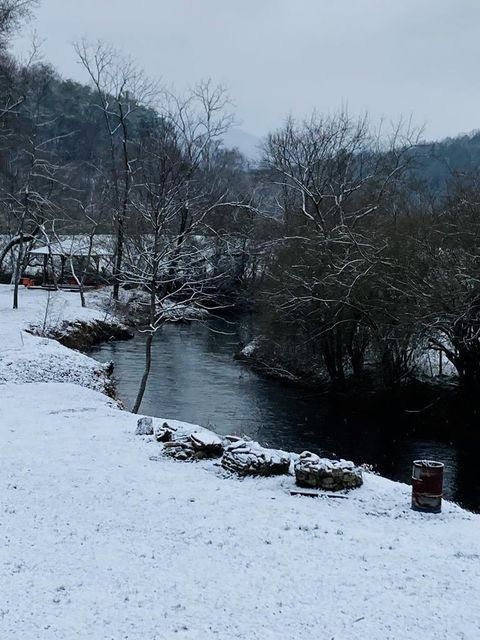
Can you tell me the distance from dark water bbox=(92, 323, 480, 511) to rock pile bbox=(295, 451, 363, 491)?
15.3 ft

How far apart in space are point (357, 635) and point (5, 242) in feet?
145

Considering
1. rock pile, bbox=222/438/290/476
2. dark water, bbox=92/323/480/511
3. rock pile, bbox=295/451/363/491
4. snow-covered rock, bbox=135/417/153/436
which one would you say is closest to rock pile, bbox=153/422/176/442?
snow-covered rock, bbox=135/417/153/436

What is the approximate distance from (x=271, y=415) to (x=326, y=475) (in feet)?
34.0

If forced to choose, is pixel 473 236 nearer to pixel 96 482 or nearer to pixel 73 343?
pixel 96 482

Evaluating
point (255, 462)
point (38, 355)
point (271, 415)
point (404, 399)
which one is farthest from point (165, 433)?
point (404, 399)

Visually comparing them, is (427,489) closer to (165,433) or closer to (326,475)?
(326,475)

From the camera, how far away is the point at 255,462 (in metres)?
10.6

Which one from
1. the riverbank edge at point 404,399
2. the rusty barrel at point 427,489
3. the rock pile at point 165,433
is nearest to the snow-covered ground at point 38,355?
the rock pile at point 165,433

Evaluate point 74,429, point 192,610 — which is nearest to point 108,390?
point 74,429

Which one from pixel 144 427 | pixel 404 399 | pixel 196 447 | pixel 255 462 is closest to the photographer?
pixel 255 462

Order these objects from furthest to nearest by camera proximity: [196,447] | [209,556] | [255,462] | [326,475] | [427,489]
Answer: [196,447] → [255,462] → [326,475] → [427,489] → [209,556]

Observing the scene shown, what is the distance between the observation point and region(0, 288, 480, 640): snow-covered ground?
6043mm

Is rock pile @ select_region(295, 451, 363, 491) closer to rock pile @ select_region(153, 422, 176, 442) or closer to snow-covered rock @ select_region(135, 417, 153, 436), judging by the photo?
rock pile @ select_region(153, 422, 176, 442)

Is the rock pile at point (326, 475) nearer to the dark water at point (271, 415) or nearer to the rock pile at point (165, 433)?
the rock pile at point (165, 433)
